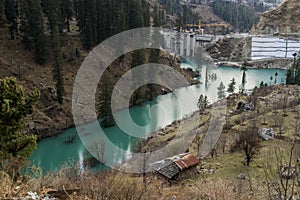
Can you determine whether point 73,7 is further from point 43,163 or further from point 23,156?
point 23,156

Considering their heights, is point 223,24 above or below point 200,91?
above

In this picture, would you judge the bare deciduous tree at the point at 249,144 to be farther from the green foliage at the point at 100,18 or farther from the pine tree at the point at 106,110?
the green foliage at the point at 100,18

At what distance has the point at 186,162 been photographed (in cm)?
1325

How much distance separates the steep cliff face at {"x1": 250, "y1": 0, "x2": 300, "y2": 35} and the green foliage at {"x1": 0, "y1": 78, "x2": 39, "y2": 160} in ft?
210

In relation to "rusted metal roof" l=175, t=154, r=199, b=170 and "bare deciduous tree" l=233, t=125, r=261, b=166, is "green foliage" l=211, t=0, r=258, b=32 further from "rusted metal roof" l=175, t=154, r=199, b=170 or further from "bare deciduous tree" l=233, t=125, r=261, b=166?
"rusted metal roof" l=175, t=154, r=199, b=170

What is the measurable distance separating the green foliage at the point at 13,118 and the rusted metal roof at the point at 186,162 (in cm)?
593

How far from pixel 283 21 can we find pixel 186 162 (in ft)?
206

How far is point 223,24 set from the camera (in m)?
89.1

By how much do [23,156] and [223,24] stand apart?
3398 inches

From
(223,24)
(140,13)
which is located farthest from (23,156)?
(223,24)

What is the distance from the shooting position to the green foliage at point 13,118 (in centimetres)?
918

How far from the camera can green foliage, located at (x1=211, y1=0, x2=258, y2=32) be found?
9375 centimetres

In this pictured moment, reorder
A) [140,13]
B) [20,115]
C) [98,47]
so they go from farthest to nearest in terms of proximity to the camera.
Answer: [140,13] → [98,47] → [20,115]

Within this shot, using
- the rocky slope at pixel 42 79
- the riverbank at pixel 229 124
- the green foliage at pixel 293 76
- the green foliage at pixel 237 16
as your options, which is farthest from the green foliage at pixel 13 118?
the green foliage at pixel 237 16
